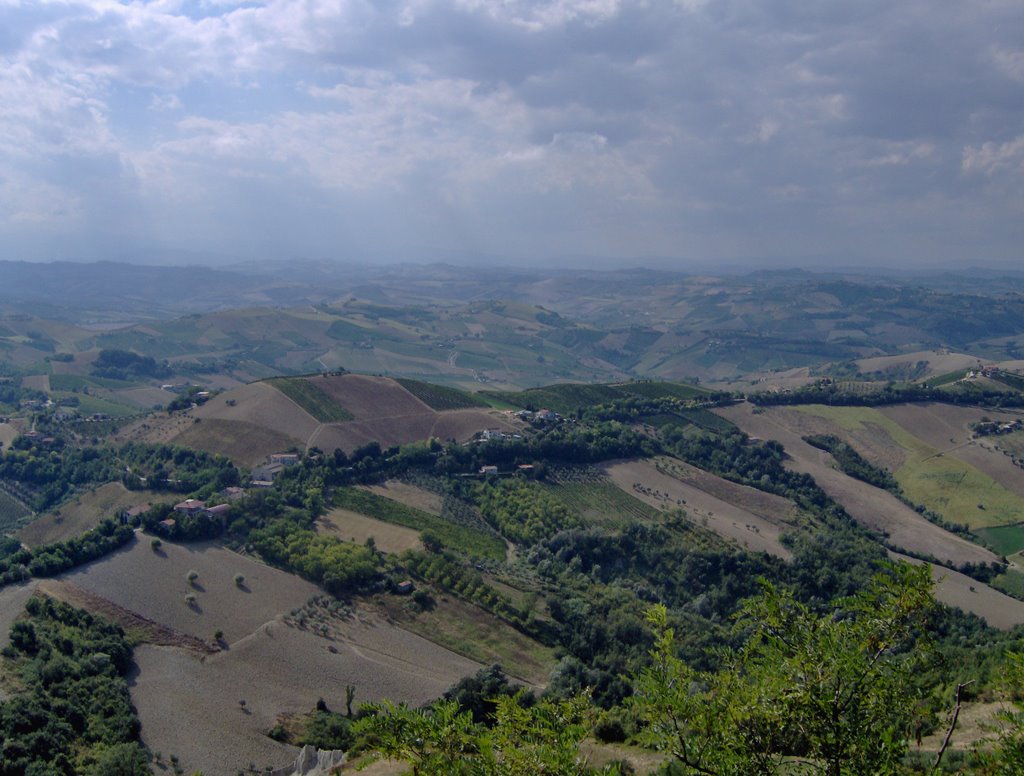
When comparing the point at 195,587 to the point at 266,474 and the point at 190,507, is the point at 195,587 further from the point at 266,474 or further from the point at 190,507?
the point at 266,474

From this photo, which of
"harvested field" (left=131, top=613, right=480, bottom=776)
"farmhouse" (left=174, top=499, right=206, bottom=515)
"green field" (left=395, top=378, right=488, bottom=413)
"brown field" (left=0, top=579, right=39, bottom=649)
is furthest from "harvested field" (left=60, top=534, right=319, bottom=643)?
"green field" (left=395, top=378, right=488, bottom=413)

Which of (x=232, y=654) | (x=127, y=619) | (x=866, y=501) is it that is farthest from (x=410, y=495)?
(x=866, y=501)

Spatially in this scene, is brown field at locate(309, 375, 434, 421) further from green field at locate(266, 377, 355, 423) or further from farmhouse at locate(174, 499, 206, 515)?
farmhouse at locate(174, 499, 206, 515)

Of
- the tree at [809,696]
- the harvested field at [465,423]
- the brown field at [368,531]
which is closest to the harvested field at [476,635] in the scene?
the brown field at [368,531]

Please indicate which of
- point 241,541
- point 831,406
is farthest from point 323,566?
point 831,406

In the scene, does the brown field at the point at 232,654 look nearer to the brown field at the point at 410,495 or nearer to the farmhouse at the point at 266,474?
the farmhouse at the point at 266,474

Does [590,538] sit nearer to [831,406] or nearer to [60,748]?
[60,748]

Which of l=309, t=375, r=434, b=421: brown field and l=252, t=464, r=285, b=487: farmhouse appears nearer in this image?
l=252, t=464, r=285, b=487: farmhouse
